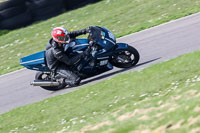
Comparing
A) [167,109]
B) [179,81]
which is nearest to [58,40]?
[179,81]

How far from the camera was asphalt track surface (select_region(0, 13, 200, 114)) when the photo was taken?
9836mm

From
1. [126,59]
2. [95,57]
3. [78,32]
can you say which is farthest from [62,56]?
[126,59]

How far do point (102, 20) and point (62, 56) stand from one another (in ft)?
21.6

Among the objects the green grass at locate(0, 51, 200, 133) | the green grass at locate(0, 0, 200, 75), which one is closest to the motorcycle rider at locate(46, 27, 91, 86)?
the green grass at locate(0, 51, 200, 133)

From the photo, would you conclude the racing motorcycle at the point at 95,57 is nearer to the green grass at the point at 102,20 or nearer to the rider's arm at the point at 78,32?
the rider's arm at the point at 78,32

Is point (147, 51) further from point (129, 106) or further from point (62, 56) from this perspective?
point (129, 106)

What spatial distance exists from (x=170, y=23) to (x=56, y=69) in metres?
4.86

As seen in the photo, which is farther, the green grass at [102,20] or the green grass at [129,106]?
the green grass at [102,20]

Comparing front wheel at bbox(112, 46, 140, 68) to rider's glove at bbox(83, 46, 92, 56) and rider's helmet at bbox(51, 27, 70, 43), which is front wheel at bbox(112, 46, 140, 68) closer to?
rider's glove at bbox(83, 46, 92, 56)

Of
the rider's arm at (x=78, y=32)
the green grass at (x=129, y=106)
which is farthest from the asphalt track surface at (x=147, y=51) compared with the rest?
the rider's arm at (x=78, y=32)

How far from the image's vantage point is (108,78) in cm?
937

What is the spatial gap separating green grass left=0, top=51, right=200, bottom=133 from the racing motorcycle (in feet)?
2.25

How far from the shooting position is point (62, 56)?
916 centimetres

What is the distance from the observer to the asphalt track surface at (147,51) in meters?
9.84
